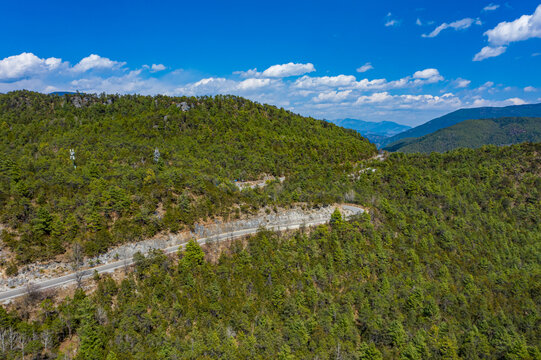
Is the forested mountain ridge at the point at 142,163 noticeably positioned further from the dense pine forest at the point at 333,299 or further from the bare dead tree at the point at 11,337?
the bare dead tree at the point at 11,337

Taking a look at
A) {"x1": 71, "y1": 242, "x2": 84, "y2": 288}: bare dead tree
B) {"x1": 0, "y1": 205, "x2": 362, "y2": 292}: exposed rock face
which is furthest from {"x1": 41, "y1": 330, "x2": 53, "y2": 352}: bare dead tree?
{"x1": 0, "y1": 205, "x2": 362, "y2": 292}: exposed rock face

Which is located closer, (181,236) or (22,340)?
(22,340)

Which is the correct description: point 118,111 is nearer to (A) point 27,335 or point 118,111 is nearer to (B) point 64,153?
(B) point 64,153

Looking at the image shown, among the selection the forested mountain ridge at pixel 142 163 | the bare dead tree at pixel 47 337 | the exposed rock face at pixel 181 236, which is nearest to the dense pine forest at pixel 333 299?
the bare dead tree at pixel 47 337

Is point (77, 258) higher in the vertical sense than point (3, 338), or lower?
higher

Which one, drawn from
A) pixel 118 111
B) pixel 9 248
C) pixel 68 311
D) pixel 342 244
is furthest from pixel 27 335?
pixel 118 111

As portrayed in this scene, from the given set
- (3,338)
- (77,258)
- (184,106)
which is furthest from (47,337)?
(184,106)

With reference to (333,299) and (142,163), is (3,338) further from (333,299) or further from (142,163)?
(142,163)
